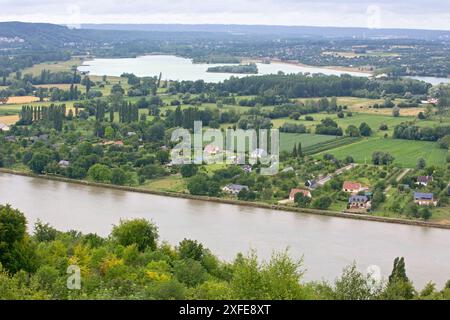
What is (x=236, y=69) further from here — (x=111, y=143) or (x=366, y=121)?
(x=111, y=143)

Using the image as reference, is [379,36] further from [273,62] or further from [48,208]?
[48,208]

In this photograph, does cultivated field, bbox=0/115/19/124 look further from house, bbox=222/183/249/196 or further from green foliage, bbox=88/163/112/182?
house, bbox=222/183/249/196

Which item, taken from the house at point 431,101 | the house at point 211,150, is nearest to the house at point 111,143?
the house at point 211,150

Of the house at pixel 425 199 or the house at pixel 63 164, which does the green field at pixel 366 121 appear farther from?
the house at pixel 425 199

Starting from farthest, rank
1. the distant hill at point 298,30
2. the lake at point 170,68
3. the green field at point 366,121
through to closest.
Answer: the distant hill at point 298,30 < the lake at point 170,68 < the green field at point 366,121

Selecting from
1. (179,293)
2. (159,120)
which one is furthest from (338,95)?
(179,293)

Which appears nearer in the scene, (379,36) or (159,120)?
(159,120)
